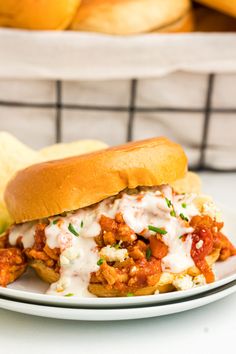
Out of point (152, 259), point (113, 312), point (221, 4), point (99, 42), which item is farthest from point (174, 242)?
point (221, 4)

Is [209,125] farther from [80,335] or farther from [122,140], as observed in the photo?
[80,335]

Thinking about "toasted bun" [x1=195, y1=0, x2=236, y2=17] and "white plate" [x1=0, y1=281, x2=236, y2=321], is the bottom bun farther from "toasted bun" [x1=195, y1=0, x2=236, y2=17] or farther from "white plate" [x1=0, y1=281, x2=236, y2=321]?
"toasted bun" [x1=195, y1=0, x2=236, y2=17]

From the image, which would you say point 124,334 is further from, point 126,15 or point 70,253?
point 126,15

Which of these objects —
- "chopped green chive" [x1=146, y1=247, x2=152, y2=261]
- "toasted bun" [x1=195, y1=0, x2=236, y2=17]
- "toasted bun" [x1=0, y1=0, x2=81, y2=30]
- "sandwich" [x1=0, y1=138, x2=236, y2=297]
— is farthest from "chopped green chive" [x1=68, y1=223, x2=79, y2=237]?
"toasted bun" [x1=195, y1=0, x2=236, y2=17]

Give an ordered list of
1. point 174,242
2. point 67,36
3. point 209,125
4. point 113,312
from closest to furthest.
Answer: point 113,312, point 174,242, point 67,36, point 209,125

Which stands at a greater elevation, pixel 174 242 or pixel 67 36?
pixel 67 36

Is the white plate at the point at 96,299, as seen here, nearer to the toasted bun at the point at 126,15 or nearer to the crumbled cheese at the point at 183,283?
the crumbled cheese at the point at 183,283
